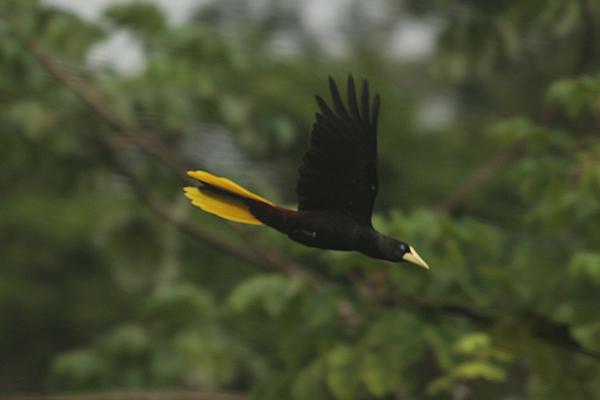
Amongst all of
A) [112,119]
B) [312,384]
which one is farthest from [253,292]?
[112,119]

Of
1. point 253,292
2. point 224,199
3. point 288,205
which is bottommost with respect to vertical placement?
point 224,199

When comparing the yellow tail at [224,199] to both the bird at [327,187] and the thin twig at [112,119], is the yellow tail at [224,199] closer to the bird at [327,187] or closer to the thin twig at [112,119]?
the bird at [327,187]

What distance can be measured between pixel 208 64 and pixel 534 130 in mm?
1993

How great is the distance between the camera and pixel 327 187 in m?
1.05

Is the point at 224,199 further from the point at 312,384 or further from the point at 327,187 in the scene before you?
the point at 312,384

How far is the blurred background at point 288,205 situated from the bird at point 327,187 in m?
1.25

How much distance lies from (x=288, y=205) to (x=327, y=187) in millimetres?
2088

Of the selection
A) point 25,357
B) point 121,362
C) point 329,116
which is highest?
point 25,357

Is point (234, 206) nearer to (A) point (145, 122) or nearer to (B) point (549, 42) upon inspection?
(A) point (145, 122)

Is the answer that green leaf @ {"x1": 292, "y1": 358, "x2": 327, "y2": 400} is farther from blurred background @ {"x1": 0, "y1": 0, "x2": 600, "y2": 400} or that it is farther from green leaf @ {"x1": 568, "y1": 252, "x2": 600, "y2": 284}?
green leaf @ {"x1": 568, "y1": 252, "x2": 600, "y2": 284}

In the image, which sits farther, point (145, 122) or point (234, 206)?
point (145, 122)

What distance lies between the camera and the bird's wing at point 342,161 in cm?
104

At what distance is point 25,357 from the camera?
6152 mm

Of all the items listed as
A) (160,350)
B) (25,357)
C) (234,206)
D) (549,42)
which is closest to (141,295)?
(25,357)
